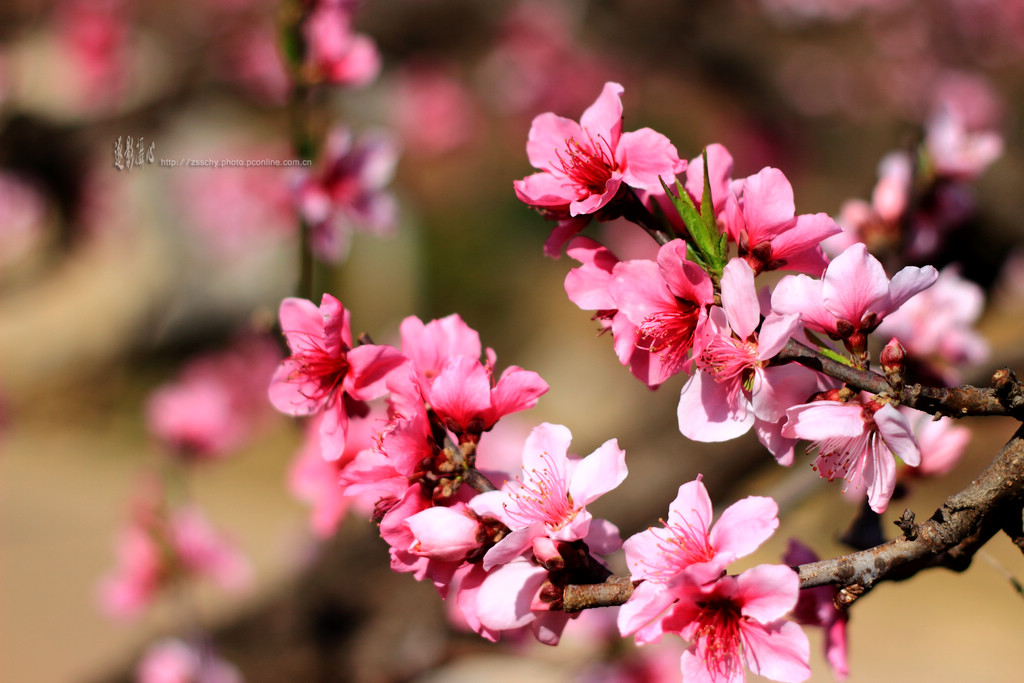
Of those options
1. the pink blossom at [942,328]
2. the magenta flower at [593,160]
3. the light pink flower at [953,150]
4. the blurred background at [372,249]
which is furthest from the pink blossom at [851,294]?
the blurred background at [372,249]

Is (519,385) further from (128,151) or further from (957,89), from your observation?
(957,89)

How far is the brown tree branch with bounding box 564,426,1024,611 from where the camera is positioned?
0.47m

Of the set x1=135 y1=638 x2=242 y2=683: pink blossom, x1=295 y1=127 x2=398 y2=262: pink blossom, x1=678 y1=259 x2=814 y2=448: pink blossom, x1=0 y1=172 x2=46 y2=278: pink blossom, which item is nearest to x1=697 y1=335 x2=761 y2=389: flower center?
x1=678 y1=259 x2=814 y2=448: pink blossom

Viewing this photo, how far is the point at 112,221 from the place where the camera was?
414 cm

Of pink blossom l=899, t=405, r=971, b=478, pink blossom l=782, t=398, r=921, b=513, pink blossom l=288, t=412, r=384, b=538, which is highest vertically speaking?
pink blossom l=782, t=398, r=921, b=513

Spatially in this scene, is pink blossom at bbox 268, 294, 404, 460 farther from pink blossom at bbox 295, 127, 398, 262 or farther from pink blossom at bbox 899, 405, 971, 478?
pink blossom at bbox 899, 405, 971, 478

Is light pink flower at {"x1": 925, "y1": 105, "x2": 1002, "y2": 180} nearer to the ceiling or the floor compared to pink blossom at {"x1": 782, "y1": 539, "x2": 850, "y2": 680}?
nearer to the ceiling

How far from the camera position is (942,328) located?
0.90m

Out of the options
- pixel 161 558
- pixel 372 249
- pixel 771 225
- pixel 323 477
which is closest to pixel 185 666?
pixel 161 558

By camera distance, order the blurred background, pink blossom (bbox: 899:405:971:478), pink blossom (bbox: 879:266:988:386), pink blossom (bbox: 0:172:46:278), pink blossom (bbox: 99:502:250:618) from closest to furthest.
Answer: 1. pink blossom (bbox: 899:405:971:478)
2. pink blossom (bbox: 879:266:988:386)
3. pink blossom (bbox: 99:502:250:618)
4. the blurred background
5. pink blossom (bbox: 0:172:46:278)

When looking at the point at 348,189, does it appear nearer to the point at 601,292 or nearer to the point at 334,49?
the point at 334,49

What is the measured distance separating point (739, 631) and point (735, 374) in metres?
0.16

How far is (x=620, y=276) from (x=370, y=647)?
3.41 feet

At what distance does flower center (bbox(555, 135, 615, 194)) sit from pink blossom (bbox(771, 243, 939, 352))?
0.49 ft
